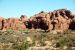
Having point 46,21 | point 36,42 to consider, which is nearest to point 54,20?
point 46,21

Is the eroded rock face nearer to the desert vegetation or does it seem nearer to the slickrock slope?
the slickrock slope

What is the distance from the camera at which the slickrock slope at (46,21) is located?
62.1 m

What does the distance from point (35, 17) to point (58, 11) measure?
22.4 ft

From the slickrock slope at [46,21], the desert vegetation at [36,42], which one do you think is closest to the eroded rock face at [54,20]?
the slickrock slope at [46,21]

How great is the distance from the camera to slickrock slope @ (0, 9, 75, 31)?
6212 centimetres

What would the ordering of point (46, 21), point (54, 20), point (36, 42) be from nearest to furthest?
1. point (36, 42)
2. point (54, 20)
3. point (46, 21)

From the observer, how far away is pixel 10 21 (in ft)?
229

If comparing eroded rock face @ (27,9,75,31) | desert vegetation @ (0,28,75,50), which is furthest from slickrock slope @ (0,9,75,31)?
desert vegetation @ (0,28,75,50)

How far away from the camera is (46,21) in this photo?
64.4 meters

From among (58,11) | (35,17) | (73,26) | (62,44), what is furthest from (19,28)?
(62,44)

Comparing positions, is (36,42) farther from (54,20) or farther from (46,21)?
(46,21)

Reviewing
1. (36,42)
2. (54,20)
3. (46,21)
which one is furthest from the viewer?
(46,21)

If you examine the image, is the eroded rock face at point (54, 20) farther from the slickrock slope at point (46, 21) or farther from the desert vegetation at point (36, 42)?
the desert vegetation at point (36, 42)

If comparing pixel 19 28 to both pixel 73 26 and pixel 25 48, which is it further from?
pixel 25 48
